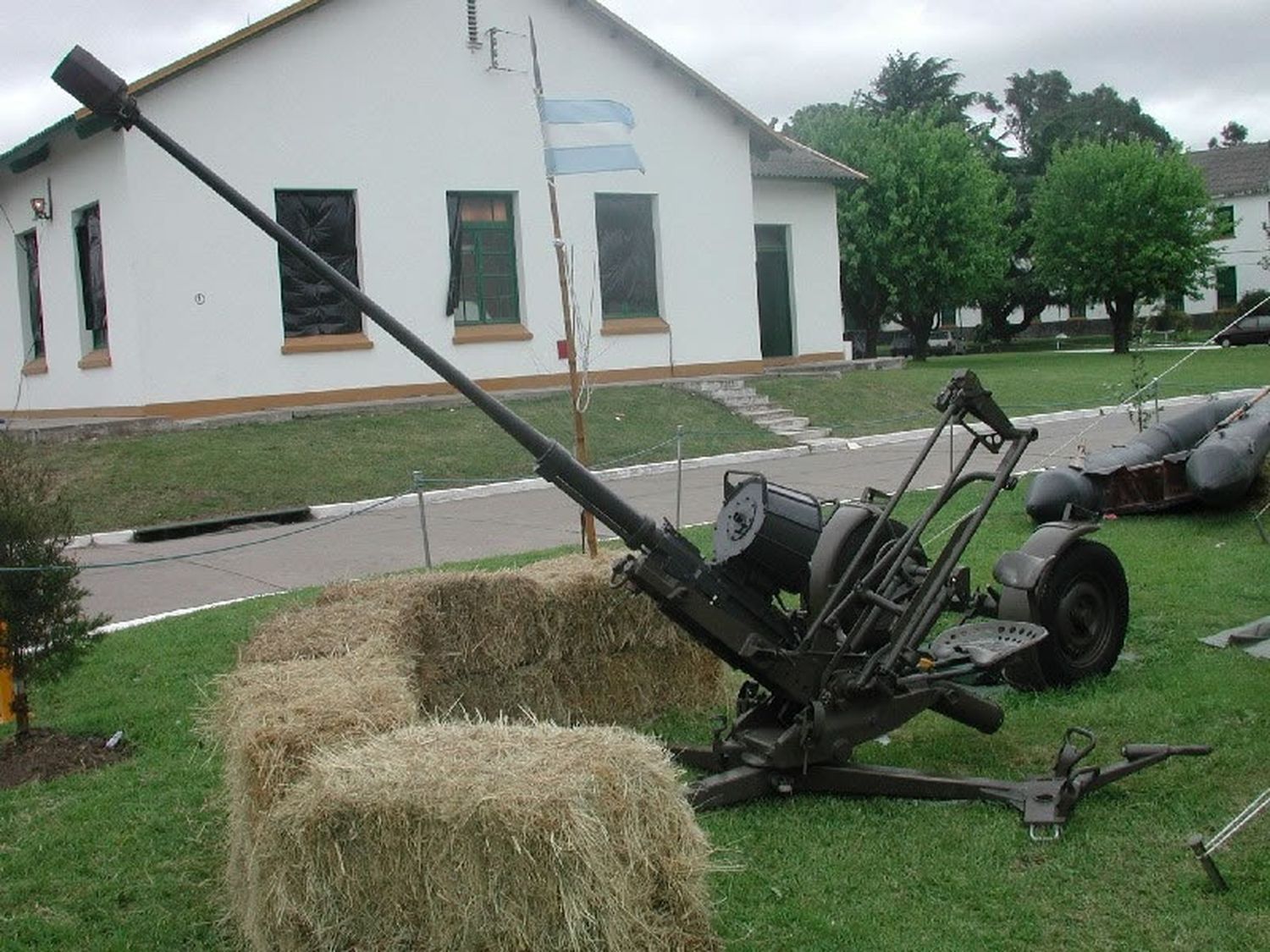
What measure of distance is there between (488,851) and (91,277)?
21.6 metres

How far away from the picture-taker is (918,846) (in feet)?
17.9

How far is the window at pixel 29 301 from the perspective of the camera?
84.8 ft

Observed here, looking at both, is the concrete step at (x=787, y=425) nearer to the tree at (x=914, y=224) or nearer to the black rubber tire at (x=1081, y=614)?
the black rubber tire at (x=1081, y=614)

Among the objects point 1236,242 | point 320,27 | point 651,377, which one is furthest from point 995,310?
point 320,27

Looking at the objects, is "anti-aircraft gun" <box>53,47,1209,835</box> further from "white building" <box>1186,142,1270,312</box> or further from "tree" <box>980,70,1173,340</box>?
"white building" <box>1186,142,1270,312</box>

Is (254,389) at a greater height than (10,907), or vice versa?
(254,389)

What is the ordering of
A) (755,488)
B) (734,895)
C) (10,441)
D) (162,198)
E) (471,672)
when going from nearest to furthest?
1. (734,895)
2. (755,488)
3. (471,672)
4. (10,441)
5. (162,198)

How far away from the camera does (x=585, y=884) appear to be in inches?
151

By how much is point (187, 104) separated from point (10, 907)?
18.0 meters

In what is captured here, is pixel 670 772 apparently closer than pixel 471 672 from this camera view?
Yes

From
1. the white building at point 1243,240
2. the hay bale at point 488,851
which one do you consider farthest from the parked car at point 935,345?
the hay bale at point 488,851

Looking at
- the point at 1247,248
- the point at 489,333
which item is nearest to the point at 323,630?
the point at 489,333

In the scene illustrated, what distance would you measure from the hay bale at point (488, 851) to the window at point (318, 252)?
62.1 feet

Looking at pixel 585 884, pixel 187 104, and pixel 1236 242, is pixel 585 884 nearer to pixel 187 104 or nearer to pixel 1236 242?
pixel 187 104
